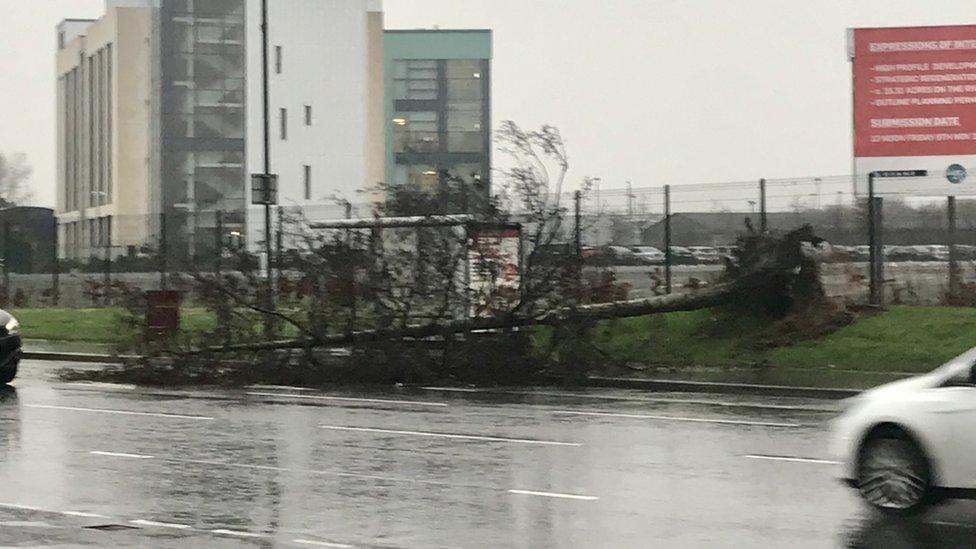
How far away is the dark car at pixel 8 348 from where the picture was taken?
22.6 m

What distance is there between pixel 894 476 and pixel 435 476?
4.04 meters

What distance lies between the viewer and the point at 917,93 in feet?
117

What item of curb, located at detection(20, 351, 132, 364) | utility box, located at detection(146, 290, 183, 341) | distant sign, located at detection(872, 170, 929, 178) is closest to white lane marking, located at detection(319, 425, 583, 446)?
utility box, located at detection(146, 290, 183, 341)

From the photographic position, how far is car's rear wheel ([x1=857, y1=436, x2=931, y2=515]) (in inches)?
422

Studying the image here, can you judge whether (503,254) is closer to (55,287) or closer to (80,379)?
(80,379)

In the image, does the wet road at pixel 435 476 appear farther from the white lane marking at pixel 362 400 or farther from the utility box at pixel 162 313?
the utility box at pixel 162 313

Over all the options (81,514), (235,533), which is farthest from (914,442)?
(81,514)

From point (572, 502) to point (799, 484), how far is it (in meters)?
2.07

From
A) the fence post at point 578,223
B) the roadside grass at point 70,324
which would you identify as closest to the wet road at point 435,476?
the fence post at point 578,223

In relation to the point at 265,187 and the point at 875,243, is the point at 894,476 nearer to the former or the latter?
the point at 875,243

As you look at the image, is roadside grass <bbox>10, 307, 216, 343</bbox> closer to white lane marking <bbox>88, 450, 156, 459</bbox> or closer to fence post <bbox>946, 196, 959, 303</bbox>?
white lane marking <bbox>88, 450, 156, 459</bbox>

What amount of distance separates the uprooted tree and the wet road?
314cm

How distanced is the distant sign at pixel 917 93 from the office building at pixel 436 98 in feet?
237

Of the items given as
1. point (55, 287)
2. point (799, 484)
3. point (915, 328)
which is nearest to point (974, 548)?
point (799, 484)
